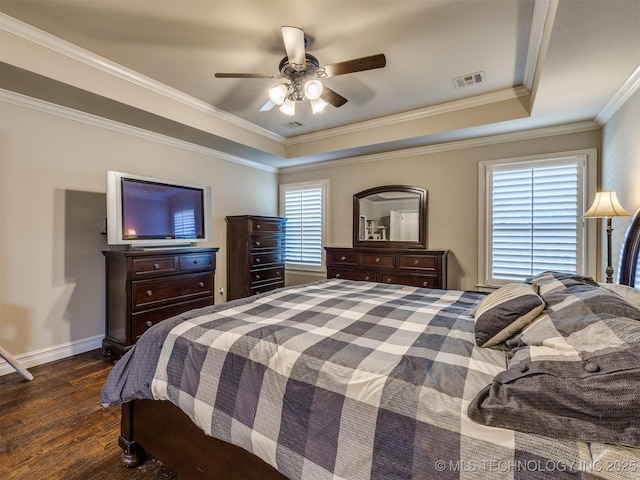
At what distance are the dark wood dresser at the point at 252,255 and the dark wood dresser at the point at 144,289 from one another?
2.72 ft

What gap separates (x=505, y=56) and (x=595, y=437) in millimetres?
2879

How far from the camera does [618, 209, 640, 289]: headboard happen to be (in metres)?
2.10

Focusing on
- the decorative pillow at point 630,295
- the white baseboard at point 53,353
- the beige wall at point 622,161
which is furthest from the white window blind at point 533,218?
the white baseboard at point 53,353

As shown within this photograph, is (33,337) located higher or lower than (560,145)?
lower

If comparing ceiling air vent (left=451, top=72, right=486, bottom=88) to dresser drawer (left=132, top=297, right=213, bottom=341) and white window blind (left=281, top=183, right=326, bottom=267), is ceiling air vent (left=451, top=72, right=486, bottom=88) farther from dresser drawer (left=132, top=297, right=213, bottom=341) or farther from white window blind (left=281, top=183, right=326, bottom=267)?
dresser drawer (left=132, top=297, right=213, bottom=341)

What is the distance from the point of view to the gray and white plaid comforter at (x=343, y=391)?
2.54 ft

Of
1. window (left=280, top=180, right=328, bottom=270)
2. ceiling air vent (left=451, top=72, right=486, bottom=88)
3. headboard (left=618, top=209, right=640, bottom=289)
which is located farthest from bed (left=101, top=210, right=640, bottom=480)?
window (left=280, top=180, right=328, bottom=270)

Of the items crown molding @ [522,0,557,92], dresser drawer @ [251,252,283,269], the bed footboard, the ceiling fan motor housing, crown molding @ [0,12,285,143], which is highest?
crown molding @ [0,12,285,143]

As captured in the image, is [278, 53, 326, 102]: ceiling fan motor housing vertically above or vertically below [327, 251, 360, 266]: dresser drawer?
above

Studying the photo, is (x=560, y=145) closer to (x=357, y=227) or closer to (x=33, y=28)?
(x=357, y=227)

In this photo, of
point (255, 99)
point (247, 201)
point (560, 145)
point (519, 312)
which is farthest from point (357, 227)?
point (519, 312)

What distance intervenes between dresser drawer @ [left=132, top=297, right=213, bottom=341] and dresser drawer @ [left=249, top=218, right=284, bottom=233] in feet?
4.20

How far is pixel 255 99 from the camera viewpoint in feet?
10.7

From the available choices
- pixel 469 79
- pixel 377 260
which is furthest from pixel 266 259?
pixel 469 79
